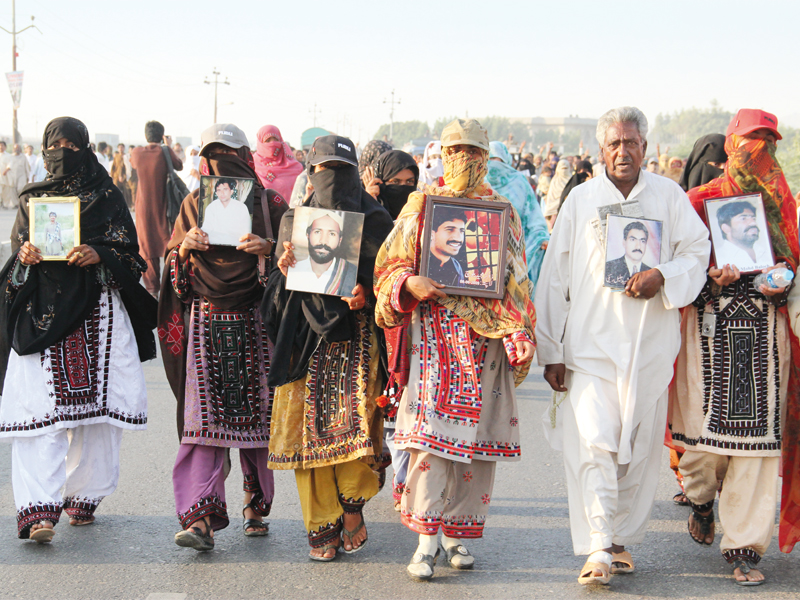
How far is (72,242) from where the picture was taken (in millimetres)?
4402

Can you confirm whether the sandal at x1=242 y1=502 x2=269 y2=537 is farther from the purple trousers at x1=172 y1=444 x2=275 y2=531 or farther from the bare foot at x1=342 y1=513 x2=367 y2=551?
the bare foot at x1=342 y1=513 x2=367 y2=551

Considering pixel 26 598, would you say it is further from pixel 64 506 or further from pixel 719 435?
pixel 719 435

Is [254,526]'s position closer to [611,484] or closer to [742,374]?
[611,484]

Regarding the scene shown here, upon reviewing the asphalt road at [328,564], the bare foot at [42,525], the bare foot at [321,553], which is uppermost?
the bare foot at [42,525]

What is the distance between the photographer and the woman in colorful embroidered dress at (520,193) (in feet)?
20.5

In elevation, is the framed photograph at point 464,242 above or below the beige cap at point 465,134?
below

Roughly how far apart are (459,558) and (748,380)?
161cm

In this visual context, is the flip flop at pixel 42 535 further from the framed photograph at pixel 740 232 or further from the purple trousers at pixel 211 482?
the framed photograph at pixel 740 232

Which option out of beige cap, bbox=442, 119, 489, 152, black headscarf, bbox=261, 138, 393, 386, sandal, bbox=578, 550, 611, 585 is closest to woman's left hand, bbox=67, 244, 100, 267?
black headscarf, bbox=261, 138, 393, 386

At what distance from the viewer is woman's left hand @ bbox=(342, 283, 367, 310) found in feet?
13.2

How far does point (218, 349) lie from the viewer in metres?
4.29

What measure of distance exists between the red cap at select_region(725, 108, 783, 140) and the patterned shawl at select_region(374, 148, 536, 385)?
121 cm

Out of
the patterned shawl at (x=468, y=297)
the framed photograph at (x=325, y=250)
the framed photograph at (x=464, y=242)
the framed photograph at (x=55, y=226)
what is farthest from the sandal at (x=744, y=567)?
the framed photograph at (x=55, y=226)

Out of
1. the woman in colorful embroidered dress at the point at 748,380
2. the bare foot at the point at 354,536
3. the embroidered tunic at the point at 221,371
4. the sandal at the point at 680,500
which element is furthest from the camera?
the sandal at the point at 680,500
